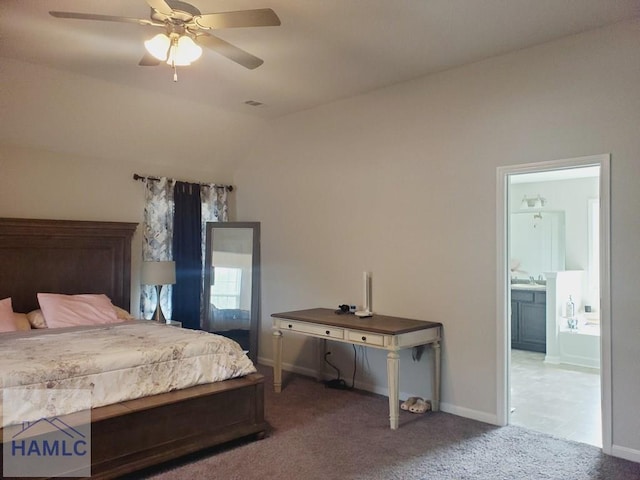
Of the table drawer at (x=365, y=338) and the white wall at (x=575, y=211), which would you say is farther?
the white wall at (x=575, y=211)

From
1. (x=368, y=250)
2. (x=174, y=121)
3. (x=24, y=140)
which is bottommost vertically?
(x=368, y=250)

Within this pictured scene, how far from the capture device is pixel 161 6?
245 cm

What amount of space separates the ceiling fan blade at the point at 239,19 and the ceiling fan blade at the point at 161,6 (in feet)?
0.48

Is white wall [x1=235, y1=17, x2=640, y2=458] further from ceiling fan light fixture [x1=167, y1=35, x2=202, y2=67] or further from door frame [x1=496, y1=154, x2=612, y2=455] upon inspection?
ceiling fan light fixture [x1=167, y1=35, x2=202, y2=67]

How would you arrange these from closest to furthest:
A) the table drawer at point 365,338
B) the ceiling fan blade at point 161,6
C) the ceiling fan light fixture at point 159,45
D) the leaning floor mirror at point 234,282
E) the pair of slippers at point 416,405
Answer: the ceiling fan blade at point 161,6, the ceiling fan light fixture at point 159,45, the table drawer at point 365,338, the pair of slippers at point 416,405, the leaning floor mirror at point 234,282

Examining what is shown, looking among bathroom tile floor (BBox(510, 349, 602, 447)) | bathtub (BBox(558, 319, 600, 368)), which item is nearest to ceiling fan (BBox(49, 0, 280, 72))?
bathroom tile floor (BBox(510, 349, 602, 447))

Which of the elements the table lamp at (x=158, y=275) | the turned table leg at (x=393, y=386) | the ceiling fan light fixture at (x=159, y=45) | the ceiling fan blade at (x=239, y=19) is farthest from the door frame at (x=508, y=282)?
the table lamp at (x=158, y=275)

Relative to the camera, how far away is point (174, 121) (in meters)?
5.19

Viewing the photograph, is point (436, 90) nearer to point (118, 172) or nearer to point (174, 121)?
point (174, 121)

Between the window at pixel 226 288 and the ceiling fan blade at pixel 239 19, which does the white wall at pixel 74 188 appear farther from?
the ceiling fan blade at pixel 239 19

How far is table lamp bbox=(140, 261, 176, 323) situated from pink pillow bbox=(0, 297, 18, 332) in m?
1.24

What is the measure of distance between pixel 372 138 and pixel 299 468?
116 inches

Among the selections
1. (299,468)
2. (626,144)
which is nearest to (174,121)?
(299,468)

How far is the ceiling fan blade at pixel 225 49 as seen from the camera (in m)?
2.83
